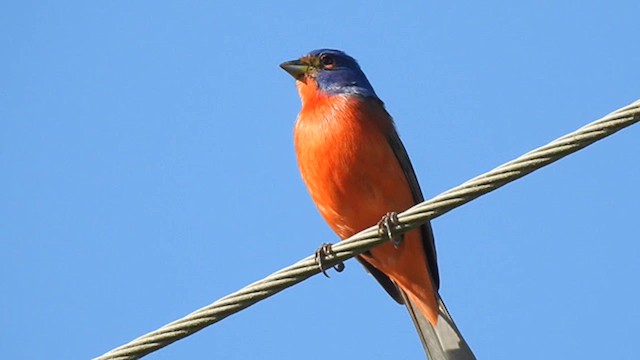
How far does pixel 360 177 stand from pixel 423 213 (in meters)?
1.92

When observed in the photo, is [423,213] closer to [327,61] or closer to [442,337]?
[442,337]

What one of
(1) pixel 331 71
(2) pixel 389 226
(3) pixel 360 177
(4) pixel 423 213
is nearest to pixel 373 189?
(3) pixel 360 177

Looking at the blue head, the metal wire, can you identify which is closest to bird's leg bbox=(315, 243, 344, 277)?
the metal wire

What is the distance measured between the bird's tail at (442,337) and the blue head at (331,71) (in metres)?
1.58

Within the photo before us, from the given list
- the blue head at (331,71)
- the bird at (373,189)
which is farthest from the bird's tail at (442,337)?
the blue head at (331,71)

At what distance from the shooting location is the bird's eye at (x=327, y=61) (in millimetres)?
7449

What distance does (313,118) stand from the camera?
670cm

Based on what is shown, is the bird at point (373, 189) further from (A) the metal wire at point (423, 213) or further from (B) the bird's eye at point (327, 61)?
(A) the metal wire at point (423, 213)

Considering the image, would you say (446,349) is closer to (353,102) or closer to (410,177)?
(410,177)

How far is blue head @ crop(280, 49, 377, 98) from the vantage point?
23.5ft

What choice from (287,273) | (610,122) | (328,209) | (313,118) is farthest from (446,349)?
(610,122)

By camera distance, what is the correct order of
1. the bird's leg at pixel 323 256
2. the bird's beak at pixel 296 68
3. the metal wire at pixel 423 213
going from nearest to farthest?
the metal wire at pixel 423 213, the bird's leg at pixel 323 256, the bird's beak at pixel 296 68

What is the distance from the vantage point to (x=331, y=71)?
24.2 feet

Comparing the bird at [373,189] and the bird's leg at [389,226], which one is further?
the bird at [373,189]
